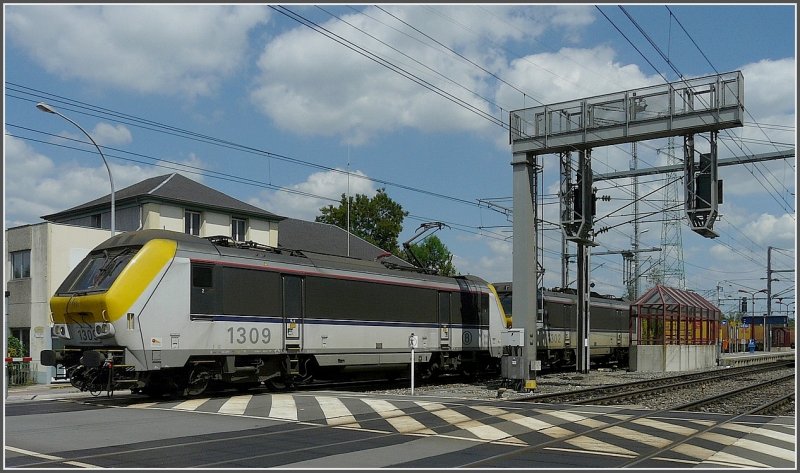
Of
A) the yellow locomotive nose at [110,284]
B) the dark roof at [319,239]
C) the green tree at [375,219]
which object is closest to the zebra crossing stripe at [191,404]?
the yellow locomotive nose at [110,284]

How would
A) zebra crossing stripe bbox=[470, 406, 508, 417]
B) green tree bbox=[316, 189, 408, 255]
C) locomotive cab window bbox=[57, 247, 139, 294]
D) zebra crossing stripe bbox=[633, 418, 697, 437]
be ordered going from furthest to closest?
green tree bbox=[316, 189, 408, 255] < locomotive cab window bbox=[57, 247, 139, 294] < zebra crossing stripe bbox=[470, 406, 508, 417] < zebra crossing stripe bbox=[633, 418, 697, 437]

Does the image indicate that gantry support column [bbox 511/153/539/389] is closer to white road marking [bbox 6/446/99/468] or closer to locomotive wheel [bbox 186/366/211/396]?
locomotive wheel [bbox 186/366/211/396]

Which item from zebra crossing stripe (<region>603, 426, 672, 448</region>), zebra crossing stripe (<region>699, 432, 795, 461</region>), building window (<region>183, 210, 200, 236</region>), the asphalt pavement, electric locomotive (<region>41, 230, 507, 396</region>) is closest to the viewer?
zebra crossing stripe (<region>699, 432, 795, 461</region>)

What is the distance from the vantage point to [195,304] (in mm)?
18266

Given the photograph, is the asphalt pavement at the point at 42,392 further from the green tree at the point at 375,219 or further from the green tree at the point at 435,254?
the green tree at the point at 435,254

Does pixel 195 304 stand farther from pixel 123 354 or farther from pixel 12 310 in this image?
pixel 12 310

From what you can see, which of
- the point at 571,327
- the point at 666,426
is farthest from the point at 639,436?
the point at 571,327

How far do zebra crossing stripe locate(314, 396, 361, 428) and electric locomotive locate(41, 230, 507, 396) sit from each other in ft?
7.10

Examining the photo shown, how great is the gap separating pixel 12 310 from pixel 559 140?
2205cm

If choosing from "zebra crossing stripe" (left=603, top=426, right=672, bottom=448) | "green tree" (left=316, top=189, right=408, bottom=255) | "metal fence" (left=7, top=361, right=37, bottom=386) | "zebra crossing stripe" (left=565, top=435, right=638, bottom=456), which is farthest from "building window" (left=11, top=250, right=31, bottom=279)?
"green tree" (left=316, top=189, right=408, bottom=255)

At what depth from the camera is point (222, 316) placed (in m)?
18.8

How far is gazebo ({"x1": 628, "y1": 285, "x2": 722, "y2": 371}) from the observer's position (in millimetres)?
36906

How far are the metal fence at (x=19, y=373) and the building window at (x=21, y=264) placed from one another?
17.2ft

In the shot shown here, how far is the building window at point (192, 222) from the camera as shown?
38562 millimetres
